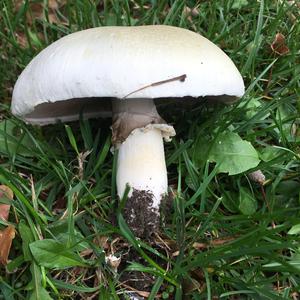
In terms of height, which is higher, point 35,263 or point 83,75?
point 83,75

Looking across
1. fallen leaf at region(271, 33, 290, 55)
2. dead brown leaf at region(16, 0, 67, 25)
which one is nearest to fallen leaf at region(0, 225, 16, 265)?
dead brown leaf at region(16, 0, 67, 25)

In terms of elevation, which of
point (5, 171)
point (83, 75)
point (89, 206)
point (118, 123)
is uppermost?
point (83, 75)

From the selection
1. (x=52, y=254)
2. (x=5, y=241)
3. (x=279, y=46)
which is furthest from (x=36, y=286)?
(x=279, y=46)

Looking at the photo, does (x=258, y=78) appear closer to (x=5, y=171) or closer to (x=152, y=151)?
(x=152, y=151)

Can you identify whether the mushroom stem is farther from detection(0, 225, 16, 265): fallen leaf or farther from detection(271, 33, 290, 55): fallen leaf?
detection(271, 33, 290, 55): fallen leaf

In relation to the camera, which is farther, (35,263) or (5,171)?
(5,171)

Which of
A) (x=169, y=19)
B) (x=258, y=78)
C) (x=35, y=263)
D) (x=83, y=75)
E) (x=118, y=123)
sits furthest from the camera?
(x=169, y=19)

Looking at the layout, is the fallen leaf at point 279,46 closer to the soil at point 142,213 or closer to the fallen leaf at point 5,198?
the soil at point 142,213

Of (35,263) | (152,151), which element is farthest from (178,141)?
(35,263)

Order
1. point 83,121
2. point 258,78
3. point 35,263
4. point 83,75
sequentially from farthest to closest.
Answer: point 258,78
point 83,121
point 35,263
point 83,75
